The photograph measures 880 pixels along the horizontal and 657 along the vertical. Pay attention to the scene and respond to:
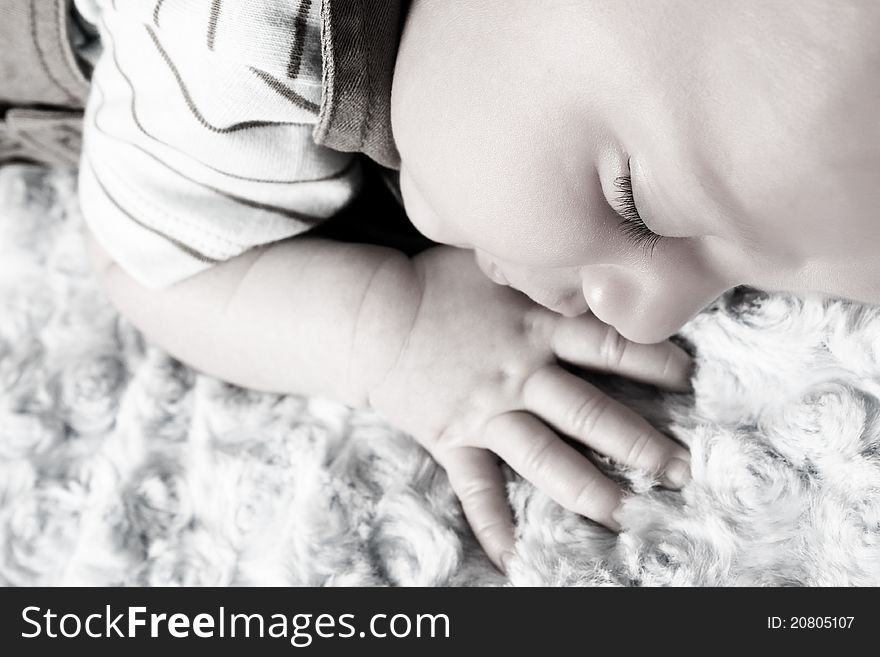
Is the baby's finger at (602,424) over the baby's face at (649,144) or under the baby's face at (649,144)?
under

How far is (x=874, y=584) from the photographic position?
53 centimetres

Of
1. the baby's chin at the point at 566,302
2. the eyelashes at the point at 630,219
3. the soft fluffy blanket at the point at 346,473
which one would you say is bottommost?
the soft fluffy blanket at the point at 346,473

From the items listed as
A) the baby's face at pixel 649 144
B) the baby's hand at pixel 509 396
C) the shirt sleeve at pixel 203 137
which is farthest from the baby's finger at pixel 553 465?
the shirt sleeve at pixel 203 137

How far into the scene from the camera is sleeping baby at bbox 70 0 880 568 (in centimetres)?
43

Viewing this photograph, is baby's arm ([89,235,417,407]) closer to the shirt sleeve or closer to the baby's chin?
the shirt sleeve

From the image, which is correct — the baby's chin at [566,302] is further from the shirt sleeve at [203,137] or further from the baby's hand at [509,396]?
the shirt sleeve at [203,137]

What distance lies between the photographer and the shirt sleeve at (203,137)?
61cm

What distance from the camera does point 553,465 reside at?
2.17ft

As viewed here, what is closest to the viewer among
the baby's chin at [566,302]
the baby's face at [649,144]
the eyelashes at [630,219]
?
the baby's face at [649,144]

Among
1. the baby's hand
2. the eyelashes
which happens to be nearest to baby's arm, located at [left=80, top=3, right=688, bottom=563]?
the baby's hand

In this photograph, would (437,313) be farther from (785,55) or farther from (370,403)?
(785,55)

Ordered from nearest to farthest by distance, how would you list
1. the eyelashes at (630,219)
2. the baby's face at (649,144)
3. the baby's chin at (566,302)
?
the baby's face at (649,144) < the eyelashes at (630,219) < the baby's chin at (566,302)

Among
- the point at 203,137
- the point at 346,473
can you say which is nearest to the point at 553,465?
→ the point at 346,473
